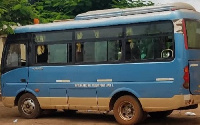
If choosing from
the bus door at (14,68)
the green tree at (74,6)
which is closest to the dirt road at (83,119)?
the bus door at (14,68)

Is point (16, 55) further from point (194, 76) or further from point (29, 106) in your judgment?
point (194, 76)

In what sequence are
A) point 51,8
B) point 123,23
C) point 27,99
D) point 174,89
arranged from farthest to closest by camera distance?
point 51,8
point 27,99
point 123,23
point 174,89

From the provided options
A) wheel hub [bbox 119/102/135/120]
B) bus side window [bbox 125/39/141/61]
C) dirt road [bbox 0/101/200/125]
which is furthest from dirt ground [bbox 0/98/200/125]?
bus side window [bbox 125/39/141/61]

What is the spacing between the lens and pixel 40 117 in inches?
549

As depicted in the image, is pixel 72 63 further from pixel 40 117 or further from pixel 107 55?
pixel 40 117

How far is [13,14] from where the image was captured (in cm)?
1438

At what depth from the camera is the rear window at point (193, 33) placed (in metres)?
11.0

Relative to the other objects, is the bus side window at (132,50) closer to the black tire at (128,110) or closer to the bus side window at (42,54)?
the black tire at (128,110)

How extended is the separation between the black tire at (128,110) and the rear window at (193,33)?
2.11m

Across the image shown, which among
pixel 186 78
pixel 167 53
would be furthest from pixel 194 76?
pixel 167 53

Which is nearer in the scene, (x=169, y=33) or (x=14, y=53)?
(x=169, y=33)

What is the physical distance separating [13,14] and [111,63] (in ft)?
14.3

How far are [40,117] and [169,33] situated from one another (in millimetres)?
5424

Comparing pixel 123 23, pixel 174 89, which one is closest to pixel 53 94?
pixel 123 23
